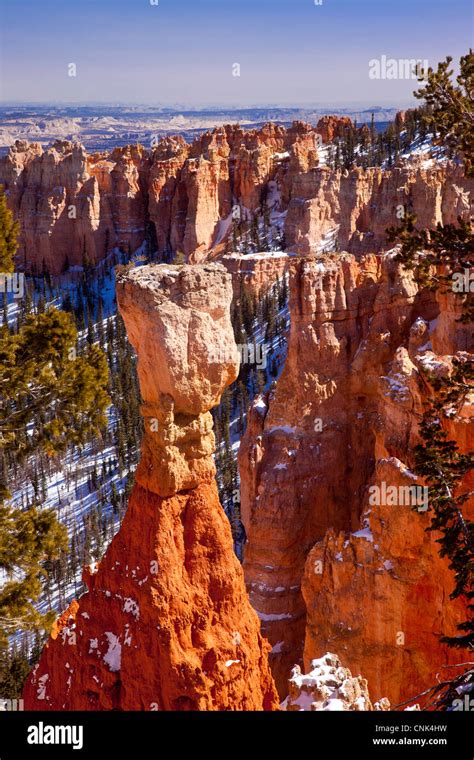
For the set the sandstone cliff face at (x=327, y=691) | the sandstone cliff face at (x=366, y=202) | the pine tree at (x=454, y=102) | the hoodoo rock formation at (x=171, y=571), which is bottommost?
the sandstone cliff face at (x=327, y=691)

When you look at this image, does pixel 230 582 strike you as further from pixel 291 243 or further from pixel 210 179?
pixel 210 179

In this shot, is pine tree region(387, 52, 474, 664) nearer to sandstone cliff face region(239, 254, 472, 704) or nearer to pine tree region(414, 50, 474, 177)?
pine tree region(414, 50, 474, 177)

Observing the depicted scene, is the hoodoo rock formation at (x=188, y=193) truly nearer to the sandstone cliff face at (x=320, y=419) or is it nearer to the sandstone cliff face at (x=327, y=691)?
the sandstone cliff face at (x=320, y=419)

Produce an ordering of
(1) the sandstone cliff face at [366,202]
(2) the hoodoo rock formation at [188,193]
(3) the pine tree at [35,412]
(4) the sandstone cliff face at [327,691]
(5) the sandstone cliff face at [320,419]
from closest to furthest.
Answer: (3) the pine tree at [35,412]
(4) the sandstone cliff face at [327,691]
(5) the sandstone cliff face at [320,419]
(1) the sandstone cliff face at [366,202]
(2) the hoodoo rock formation at [188,193]

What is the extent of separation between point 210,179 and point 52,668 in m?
64.6

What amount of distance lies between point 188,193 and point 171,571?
2555 inches

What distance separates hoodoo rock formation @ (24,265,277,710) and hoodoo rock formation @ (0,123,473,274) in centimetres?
4734

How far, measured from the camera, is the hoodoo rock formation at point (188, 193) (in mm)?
62531

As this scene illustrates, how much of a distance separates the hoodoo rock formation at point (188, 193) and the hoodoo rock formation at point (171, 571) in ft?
155

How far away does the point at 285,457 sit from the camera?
24.3 m

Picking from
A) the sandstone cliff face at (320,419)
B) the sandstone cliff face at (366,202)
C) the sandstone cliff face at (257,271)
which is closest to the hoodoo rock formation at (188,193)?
the sandstone cliff face at (366,202)

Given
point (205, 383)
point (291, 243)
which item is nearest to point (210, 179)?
point (291, 243)

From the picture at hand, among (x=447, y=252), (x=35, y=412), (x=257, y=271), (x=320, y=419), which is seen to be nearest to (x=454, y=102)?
(x=447, y=252)

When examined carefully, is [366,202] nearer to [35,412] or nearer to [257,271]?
[257,271]
